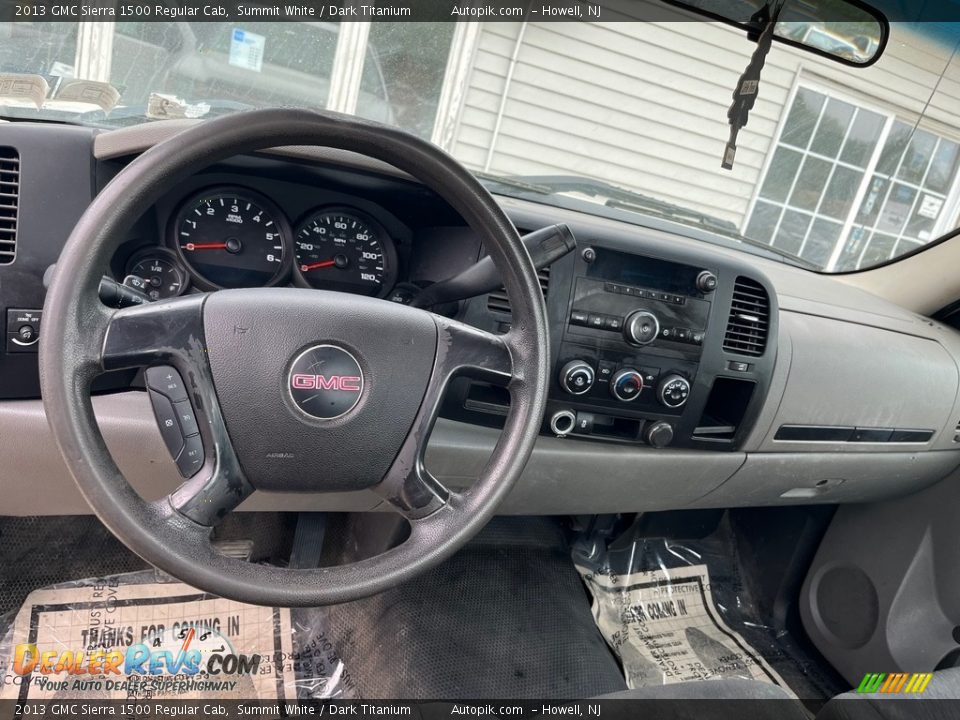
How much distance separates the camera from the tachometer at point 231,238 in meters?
1.25

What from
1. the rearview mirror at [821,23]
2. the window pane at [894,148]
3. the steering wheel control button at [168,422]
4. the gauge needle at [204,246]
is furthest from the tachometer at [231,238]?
the window pane at [894,148]

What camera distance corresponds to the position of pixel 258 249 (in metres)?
1.30

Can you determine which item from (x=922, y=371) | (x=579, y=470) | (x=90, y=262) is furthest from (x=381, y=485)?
(x=922, y=371)

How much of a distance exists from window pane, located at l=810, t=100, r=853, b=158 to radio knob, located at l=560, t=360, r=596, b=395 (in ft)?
6.08

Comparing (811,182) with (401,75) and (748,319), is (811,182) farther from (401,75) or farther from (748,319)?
(401,75)

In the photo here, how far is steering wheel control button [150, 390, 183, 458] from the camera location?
97 centimetres

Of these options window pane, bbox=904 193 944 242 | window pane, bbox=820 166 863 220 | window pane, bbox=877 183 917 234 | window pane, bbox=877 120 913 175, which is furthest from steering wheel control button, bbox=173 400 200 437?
window pane, bbox=877 120 913 175

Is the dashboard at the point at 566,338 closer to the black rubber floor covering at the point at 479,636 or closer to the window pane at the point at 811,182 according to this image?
the black rubber floor covering at the point at 479,636

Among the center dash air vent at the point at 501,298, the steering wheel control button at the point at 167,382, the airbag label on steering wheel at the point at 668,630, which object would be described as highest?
the center dash air vent at the point at 501,298

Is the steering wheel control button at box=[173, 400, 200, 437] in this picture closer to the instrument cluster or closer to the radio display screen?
the instrument cluster

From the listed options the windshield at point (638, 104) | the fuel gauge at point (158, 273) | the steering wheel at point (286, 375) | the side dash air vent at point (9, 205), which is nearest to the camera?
the steering wheel at point (286, 375)

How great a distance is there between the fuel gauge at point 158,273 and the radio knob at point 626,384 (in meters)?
0.93

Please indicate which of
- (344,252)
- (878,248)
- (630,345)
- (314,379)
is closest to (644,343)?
(630,345)

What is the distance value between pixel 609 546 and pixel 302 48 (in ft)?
6.12
